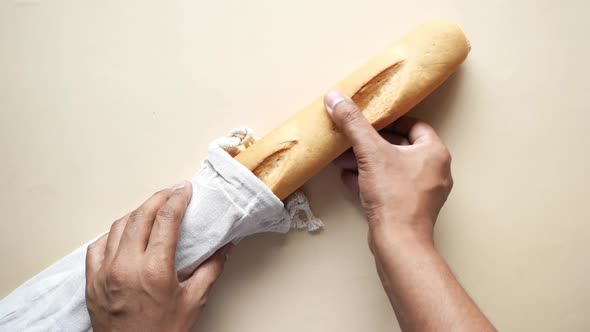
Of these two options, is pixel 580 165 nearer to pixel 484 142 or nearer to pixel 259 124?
pixel 484 142

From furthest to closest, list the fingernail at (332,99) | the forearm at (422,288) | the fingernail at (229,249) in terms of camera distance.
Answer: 1. the fingernail at (229,249)
2. the fingernail at (332,99)
3. the forearm at (422,288)

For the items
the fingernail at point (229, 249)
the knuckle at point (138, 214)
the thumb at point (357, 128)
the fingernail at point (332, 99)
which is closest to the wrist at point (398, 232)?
the thumb at point (357, 128)

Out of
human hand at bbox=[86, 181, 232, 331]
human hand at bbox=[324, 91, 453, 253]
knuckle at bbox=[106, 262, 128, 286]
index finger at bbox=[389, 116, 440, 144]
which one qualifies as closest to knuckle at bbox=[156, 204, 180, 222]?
human hand at bbox=[86, 181, 232, 331]

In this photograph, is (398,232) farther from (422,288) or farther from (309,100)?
(309,100)

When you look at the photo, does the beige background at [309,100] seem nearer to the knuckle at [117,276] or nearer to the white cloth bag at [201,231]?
the white cloth bag at [201,231]

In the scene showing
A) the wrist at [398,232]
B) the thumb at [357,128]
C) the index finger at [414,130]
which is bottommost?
the wrist at [398,232]

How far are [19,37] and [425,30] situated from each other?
1.07 metres

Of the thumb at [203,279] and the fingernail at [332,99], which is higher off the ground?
the fingernail at [332,99]

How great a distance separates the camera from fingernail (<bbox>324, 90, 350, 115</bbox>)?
83 cm

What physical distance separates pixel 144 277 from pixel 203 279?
146mm

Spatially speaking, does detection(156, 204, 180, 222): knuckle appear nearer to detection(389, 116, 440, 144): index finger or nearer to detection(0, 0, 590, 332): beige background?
detection(0, 0, 590, 332): beige background

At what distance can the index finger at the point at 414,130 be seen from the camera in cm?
90

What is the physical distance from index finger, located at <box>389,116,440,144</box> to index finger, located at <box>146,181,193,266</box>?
56cm

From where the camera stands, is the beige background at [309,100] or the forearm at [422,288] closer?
the forearm at [422,288]
